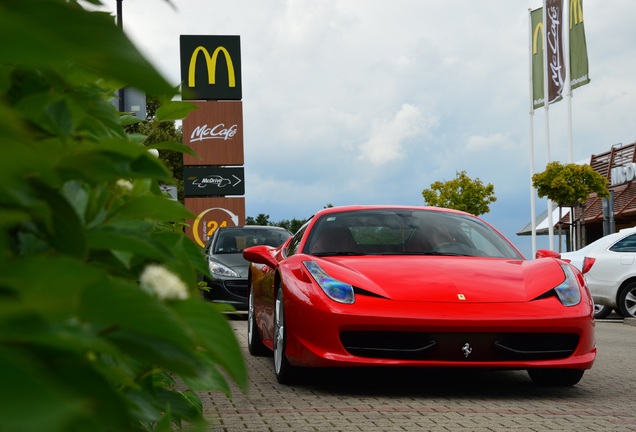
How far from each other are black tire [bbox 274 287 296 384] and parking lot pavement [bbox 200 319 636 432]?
0.09 m

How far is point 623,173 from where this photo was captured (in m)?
46.6

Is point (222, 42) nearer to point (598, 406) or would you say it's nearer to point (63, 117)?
point (598, 406)

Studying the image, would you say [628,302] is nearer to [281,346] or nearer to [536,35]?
[281,346]

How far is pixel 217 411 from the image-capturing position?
5.92 metres

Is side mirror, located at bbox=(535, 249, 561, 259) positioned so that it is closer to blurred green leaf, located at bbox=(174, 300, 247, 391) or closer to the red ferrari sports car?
the red ferrari sports car

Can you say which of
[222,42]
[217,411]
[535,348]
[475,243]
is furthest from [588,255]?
[222,42]

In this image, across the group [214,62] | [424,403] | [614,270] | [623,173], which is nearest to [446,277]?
[424,403]

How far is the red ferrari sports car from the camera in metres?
6.21

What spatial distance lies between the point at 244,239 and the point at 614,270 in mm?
6669

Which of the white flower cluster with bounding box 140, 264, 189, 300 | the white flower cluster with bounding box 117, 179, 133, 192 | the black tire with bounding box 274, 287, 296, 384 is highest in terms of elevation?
the white flower cluster with bounding box 117, 179, 133, 192

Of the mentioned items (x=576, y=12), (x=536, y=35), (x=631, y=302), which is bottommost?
(x=631, y=302)

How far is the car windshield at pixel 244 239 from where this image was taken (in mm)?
17125

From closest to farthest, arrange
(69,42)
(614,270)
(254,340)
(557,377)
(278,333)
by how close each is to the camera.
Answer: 1. (69,42)
2. (557,377)
3. (278,333)
4. (254,340)
5. (614,270)

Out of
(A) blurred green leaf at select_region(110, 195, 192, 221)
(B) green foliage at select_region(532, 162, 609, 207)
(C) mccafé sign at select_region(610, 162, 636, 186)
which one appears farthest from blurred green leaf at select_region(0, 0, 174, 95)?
(C) mccafé sign at select_region(610, 162, 636, 186)
